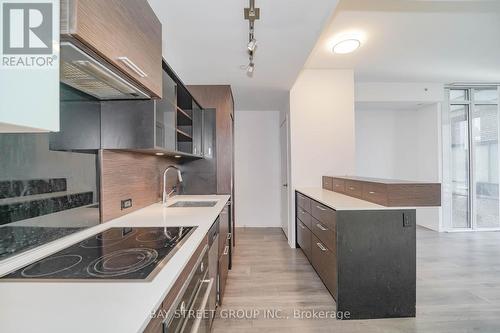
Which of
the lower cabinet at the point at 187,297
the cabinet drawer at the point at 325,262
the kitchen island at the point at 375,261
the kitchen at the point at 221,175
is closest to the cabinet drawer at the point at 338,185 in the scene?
the kitchen at the point at 221,175

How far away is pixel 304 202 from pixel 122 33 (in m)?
2.67

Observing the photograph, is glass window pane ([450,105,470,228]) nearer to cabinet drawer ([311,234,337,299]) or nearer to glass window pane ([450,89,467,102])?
glass window pane ([450,89,467,102])

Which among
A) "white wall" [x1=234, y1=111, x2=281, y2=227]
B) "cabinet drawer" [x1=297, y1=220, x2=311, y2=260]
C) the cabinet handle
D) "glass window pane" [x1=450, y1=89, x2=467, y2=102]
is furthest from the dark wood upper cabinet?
"glass window pane" [x1=450, y1=89, x2=467, y2=102]

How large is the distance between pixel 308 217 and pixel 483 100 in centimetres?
440

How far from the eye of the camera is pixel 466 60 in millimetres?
3525

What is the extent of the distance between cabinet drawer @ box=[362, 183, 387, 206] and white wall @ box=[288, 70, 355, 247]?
1382 millimetres

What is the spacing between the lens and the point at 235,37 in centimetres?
222

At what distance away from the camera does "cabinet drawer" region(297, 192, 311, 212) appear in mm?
2932

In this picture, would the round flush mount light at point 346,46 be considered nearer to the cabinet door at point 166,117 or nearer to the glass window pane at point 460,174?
the cabinet door at point 166,117

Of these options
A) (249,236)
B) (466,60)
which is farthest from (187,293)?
(466,60)

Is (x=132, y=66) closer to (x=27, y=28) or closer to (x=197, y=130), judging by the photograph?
(x=27, y=28)

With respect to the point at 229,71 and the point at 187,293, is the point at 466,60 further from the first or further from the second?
the point at 187,293

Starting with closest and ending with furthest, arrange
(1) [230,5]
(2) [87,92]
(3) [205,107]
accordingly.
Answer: (2) [87,92] < (1) [230,5] < (3) [205,107]

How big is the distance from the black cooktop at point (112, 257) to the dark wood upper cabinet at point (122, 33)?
81 centimetres
